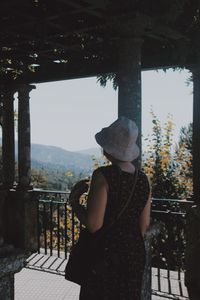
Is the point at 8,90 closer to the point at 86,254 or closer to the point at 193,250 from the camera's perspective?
the point at 193,250

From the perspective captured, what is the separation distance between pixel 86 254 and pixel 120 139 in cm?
79

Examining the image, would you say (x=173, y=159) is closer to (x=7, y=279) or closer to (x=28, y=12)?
(x=28, y=12)

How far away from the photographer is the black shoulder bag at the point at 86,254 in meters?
3.04

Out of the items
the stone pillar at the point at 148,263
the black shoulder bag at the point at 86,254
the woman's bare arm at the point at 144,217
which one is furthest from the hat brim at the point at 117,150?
the stone pillar at the point at 148,263

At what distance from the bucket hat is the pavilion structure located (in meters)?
0.99

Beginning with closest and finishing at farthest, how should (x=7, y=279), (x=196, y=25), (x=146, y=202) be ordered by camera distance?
1. (x=7, y=279)
2. (x=146, y=202)
3. (x=196, y=25)

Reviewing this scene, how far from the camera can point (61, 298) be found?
5.75 metres

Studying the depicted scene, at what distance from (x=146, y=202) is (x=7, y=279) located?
3.43 feet

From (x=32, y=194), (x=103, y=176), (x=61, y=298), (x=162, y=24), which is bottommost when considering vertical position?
(x=61, y=298)

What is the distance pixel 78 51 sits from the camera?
7.13 m

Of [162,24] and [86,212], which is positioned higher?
[162,24]

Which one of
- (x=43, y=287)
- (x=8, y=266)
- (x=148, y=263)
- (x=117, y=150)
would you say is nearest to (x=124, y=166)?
(x=117, y=150)

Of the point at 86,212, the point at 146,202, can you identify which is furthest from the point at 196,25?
the point at 86,212

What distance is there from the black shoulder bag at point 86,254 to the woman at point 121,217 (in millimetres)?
33
